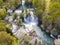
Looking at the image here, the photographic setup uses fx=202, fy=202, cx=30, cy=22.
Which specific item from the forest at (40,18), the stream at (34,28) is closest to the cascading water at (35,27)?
the stream at (34,28)

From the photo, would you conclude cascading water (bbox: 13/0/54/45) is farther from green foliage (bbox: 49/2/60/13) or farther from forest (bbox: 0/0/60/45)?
green foliage (bbox: 49/2/60/13)

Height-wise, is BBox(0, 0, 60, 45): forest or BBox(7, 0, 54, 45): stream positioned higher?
BBox(0, 0, 60, 45): forest

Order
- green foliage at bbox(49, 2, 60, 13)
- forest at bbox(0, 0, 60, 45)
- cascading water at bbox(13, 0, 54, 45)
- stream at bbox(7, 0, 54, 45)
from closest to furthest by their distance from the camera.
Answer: forest at bbox(0, 0, 60, 45), stream at bbox(7, 0, 54, 45), cascading water at bbox(13, 0, 54, 45), green foliage at bbox(49, 2, 60, 13)

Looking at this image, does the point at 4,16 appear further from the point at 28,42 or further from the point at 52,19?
the point at 28,42

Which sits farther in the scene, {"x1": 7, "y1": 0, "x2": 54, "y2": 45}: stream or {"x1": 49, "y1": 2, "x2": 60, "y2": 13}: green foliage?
{"x1": 49, "y1": 2, "x2": 60, "y2": 13}: green foliage

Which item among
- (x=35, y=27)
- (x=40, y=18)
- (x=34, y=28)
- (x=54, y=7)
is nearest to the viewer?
(x=34, y=28)

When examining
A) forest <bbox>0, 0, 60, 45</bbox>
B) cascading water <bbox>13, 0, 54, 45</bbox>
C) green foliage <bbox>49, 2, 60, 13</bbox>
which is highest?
green foliage <bbox>49, 2, 60, 13</bbox>

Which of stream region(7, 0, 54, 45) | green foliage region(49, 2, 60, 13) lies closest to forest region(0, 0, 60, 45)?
green foliage region(49, 2, 60, 13)

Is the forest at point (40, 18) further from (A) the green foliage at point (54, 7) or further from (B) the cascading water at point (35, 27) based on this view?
(B) the cascading water at point (35, 27)

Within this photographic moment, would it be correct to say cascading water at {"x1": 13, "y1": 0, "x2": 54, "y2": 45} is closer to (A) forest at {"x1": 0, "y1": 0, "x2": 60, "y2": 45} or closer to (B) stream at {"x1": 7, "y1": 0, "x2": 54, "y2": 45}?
(B) stream at {"x1": 7, "y1": 0, "x2": 54, "y2": 45}

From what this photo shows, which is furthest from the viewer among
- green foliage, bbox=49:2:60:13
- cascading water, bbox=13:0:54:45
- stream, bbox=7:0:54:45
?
green foliage, bbox=49:2:60:13

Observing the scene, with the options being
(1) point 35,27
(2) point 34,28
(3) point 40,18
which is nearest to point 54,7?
(3) point 40,18

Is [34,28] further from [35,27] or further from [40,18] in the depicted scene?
[40,18]
